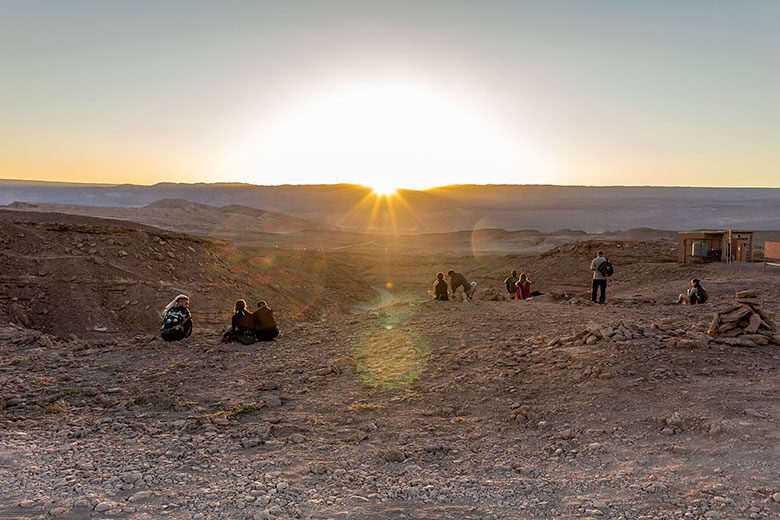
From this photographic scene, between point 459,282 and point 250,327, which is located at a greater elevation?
point 459,282

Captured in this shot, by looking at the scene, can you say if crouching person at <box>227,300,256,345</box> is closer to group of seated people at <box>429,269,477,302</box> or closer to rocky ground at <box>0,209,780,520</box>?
rocky ground at <box>0,209,780,520</box>

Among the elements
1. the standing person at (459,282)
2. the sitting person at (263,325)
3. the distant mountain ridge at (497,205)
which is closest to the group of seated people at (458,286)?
the standing person at (459,282)

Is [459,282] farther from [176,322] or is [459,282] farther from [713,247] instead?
[713,247]

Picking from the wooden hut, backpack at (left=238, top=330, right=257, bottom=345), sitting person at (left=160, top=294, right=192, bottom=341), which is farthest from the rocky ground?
the wooden hut

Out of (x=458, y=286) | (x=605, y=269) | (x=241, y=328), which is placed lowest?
(x=241, y=328)

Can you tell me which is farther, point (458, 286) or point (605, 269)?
point (458, 286)

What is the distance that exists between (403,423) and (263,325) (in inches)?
208

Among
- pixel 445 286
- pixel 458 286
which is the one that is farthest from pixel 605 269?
pixel 445 286

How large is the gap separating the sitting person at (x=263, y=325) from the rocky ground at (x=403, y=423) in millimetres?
254

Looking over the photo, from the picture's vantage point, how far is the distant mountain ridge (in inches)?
4198

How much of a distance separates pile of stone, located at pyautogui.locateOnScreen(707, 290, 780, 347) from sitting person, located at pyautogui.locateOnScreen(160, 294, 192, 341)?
9.65 meters

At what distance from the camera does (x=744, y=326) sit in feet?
24.2

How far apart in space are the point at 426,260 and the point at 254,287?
21.7m

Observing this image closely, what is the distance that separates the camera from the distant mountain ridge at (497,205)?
10662cm
